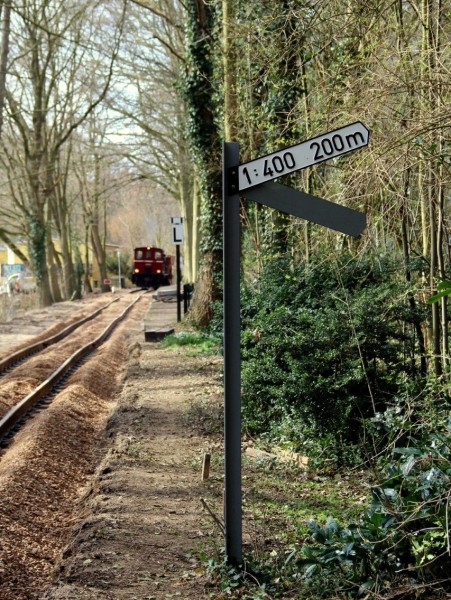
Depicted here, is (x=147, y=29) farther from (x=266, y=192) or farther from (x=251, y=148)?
(x=266, y=192)

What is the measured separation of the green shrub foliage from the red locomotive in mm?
51111

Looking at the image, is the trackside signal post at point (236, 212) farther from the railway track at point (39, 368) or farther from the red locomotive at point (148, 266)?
the red locomotive at point (148, 266)

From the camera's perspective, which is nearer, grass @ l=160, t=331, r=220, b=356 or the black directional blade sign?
the black directional blade sign

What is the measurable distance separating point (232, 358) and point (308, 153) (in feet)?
4.14

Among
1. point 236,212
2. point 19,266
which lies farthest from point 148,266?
point 236,212

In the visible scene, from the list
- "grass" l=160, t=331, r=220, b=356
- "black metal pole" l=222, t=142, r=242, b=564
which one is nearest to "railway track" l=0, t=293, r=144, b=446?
"grass" l=160, t=331, r=220, b=356

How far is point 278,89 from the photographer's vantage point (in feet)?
41.7

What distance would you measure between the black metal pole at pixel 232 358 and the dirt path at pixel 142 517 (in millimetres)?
510

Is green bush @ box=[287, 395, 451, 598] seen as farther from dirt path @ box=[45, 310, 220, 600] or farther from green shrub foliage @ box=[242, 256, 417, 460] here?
green shrub foliage @ box=[242, 256, 417, 460]

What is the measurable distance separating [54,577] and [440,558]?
2512 millimetres

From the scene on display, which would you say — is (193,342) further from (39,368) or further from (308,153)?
(308,153)

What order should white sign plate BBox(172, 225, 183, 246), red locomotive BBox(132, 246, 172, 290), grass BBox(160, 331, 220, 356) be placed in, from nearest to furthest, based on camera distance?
grass BBox(160, 331, 220, 356) < white sign plate BBox(172, 225, 183, 246) < red locomotive BBox(132, 246, 172, 290)

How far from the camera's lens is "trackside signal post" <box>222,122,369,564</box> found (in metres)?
5.02

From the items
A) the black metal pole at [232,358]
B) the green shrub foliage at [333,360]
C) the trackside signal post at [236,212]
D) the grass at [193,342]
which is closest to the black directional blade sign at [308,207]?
the trackside signal post at [236,212]
